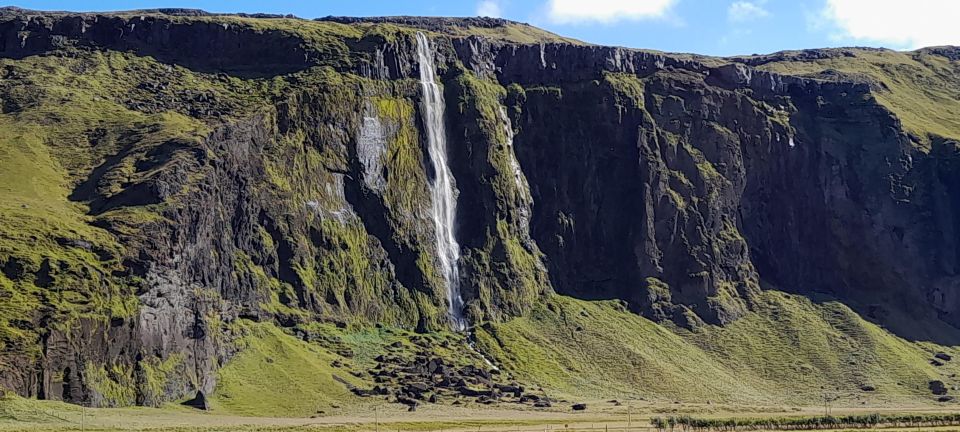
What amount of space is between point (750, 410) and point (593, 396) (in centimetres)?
2223

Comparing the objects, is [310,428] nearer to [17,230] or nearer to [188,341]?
[188,341]

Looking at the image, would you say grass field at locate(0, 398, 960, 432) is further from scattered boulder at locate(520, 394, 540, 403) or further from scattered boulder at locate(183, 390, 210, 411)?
scattered boulder at locate(520, 394, 540, 403)

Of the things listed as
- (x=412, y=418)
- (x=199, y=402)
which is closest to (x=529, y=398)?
(x=412, y=418)

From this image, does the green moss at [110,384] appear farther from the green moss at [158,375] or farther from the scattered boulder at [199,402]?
the scattered boulder at [199,402]

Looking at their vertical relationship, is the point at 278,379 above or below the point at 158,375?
below

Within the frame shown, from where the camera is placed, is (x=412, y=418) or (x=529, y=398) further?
(x=529, y=398)

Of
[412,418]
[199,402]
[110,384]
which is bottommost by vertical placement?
[412,418]

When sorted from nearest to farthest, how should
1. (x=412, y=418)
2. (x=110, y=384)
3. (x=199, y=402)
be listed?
(x=110, y=384)
(x=412, y=418)
(x=199, y=402)

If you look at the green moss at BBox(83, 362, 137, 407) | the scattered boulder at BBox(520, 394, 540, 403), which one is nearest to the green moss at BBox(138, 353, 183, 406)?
the green moss at BBox(83, 362, 137, 407)

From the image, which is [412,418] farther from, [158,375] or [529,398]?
[158,375]

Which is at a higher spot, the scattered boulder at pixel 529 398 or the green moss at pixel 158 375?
the green moss at pixel 158 375

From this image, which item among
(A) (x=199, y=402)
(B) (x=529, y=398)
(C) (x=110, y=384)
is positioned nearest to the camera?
(C) (x=110, y=384)

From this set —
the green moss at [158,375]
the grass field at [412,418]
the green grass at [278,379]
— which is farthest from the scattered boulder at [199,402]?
the green moss at [158,375]

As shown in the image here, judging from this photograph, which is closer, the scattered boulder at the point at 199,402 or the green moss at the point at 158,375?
the green moss at the point at 158,375
